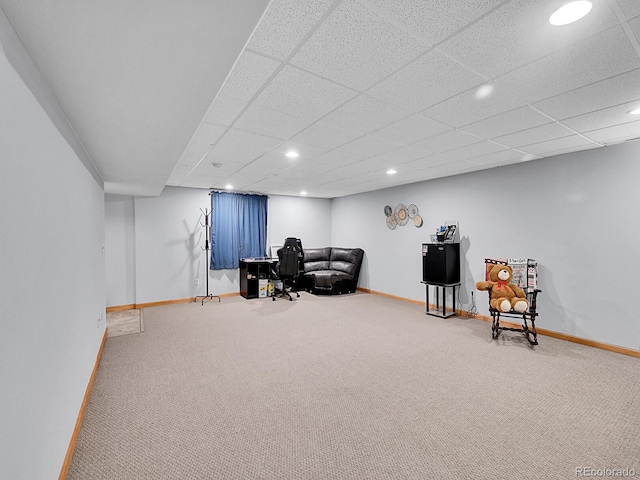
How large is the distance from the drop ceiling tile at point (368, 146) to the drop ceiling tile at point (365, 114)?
0.34 metres

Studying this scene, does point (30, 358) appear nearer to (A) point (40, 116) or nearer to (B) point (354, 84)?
(A) point (40, 116)

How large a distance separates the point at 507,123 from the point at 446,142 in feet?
2.17

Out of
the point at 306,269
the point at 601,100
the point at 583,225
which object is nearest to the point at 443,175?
the point at 583,225

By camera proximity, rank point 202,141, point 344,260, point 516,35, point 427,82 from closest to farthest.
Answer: point 516,35 < point 427,82 < point 202,141 < point 344,260

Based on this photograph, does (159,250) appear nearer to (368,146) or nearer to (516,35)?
(368,146)

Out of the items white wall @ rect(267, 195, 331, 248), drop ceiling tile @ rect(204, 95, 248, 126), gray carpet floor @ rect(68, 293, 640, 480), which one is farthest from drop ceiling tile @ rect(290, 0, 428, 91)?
white wall @ rect(267, 195, 331, 248)

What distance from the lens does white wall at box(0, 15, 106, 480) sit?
104 centimetres

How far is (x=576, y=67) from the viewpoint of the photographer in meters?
1.88

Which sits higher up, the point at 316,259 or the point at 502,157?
the point at 502,157

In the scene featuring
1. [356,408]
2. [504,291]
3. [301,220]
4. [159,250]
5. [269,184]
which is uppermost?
[269,184]

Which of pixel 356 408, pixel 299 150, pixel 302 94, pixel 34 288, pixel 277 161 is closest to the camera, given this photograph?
pixel 34 288

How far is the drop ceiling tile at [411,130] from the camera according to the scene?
2750mm

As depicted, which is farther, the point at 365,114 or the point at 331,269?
the point at 331,269

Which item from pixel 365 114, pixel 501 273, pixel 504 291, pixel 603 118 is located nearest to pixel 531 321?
pixel 504 291
